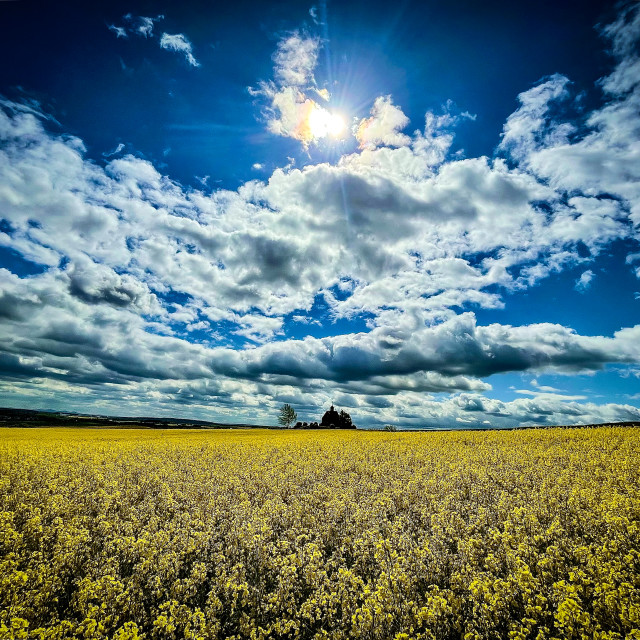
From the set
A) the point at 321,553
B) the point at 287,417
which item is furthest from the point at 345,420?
the point at 321,553

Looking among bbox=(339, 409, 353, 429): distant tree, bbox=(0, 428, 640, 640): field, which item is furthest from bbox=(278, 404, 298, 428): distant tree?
bbox=(0, 428, 640, 640): field

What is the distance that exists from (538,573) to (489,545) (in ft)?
5.15

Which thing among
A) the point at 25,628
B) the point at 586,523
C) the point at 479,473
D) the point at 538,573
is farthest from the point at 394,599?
the point at 479,473

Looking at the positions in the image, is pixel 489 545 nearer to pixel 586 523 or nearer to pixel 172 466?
pixel 586 523

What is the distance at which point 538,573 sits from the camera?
7449mm

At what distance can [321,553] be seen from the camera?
8.02m

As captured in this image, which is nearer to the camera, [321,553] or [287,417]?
[321,553]

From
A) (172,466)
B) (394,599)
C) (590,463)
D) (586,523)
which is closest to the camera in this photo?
(394,599)

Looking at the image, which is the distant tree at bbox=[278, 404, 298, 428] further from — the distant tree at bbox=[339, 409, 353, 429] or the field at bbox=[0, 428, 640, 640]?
the field at bbox=[0, 428, 640, 640]

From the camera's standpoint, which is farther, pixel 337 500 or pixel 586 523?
pixel 337 500

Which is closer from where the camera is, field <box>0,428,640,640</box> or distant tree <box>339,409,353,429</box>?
field <box>0,428,640,640</box>

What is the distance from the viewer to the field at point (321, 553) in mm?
6098

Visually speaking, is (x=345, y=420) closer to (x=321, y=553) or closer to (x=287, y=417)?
(x=287, y=417)

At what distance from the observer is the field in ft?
20.0
